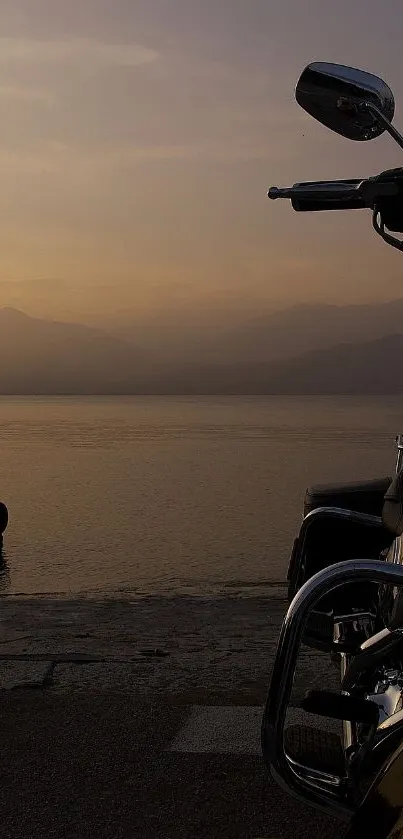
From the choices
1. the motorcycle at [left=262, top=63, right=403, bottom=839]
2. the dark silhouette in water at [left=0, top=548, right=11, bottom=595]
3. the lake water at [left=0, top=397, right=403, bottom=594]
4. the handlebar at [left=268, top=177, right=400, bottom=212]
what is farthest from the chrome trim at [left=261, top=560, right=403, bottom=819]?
the dark silhouette in water at [left=0, top=548, right=11, bottom=595]

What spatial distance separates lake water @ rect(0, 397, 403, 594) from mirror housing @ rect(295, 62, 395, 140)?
1003cm

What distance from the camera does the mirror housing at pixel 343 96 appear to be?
2004mm

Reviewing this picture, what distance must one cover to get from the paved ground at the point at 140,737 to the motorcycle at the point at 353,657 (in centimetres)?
110

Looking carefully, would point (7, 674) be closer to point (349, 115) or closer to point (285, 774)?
point (285, 774)

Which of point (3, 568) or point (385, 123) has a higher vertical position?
point (385, 123)

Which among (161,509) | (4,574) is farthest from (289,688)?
(161,509)

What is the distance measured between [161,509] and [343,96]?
22434mm

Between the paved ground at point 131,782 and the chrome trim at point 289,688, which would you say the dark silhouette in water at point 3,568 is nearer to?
the paved ground at point 131,782

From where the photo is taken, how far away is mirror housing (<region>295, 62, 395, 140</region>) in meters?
2.00

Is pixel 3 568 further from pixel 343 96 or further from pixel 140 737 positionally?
pixel 343 96

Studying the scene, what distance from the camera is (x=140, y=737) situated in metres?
4.04

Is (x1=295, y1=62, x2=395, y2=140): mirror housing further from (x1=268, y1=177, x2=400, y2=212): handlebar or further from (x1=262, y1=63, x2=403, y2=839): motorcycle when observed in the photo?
(x1=268, y1=177, x2=400, y2=212): handlebar

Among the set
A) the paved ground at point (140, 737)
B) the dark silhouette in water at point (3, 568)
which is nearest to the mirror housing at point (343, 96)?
the paved ground at point (140, 737)

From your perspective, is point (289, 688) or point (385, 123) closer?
point (289, 688)
